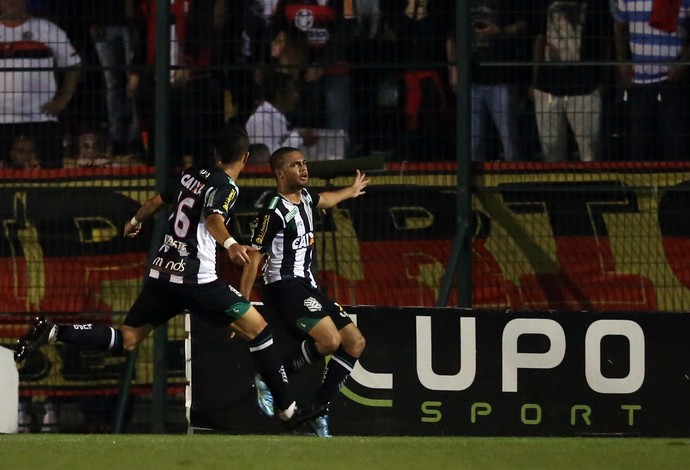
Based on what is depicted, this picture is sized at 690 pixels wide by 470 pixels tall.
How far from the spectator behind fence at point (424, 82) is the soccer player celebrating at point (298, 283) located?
131 cm

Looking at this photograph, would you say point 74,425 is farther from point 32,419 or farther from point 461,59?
point 461,59

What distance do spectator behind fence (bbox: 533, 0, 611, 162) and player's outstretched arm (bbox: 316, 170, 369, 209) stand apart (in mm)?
1538

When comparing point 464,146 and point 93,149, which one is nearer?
point 464,146

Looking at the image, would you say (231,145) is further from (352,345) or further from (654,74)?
(654,74)

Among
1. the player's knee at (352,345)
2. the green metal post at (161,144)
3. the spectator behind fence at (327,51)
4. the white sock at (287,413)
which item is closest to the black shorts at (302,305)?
the player's knee at (352,345)

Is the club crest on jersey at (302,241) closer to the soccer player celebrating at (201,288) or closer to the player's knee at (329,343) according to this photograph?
the soccer player celebrating at (201,288)

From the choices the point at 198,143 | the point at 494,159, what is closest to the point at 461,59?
the point at 494,159

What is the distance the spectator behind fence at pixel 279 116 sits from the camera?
1046cm

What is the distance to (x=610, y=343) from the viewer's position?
31.2ft

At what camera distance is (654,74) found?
10.3 meters

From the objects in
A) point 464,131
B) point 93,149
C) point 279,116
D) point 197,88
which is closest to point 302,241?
point 279,116

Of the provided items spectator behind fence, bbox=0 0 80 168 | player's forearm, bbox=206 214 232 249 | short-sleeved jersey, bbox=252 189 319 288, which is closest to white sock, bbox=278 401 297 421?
short-sleeved jersey, bbox=252 189 319 288

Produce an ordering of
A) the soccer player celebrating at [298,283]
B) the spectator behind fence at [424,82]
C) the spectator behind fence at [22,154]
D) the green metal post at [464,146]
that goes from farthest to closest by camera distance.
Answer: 1. the spectator behind fence at [22,154]
2. the spectator behind fence at [424,82]
3. the green metal post at [464,146]
4. the soccer player celebrating at [298,283]

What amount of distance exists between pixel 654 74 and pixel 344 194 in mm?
2648
